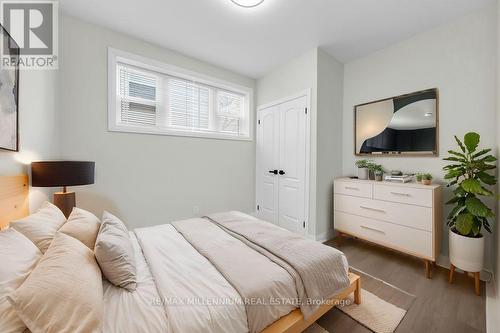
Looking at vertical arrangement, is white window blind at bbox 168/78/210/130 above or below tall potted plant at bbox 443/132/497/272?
above

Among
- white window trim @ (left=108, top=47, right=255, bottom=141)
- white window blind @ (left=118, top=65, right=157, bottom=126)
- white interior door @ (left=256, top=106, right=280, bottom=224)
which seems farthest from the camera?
white interior door @ (left=256, top=106, right=280, bottom=224)

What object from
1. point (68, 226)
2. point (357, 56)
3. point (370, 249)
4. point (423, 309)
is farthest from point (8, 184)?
point (357, 56)

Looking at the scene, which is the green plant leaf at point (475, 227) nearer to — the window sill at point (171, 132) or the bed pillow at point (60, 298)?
the bed pillow at point (60, 298)

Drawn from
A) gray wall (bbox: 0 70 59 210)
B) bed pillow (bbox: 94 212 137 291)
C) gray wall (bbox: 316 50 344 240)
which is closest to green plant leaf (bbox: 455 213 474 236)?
gray wall (bbox: 316 50 344 240)

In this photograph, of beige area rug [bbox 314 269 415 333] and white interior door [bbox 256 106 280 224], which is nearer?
beige area rug [bbox 314 269 415 333]

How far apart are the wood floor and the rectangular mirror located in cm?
131

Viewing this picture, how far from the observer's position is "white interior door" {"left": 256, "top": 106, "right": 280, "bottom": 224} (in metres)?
3.50

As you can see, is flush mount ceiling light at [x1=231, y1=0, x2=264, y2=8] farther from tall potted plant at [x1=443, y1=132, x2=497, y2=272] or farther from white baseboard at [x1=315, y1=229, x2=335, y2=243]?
white baseboard at [x1=315, y1=229, x2=335, y2=243]

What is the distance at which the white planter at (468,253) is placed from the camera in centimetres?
179

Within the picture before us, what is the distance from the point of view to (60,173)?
5.72 feet

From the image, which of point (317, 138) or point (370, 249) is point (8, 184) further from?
point (370, 249)

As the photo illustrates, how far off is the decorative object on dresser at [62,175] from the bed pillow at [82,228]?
495mm

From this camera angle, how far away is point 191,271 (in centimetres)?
123

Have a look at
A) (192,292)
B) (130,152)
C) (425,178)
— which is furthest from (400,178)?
(130,152)
